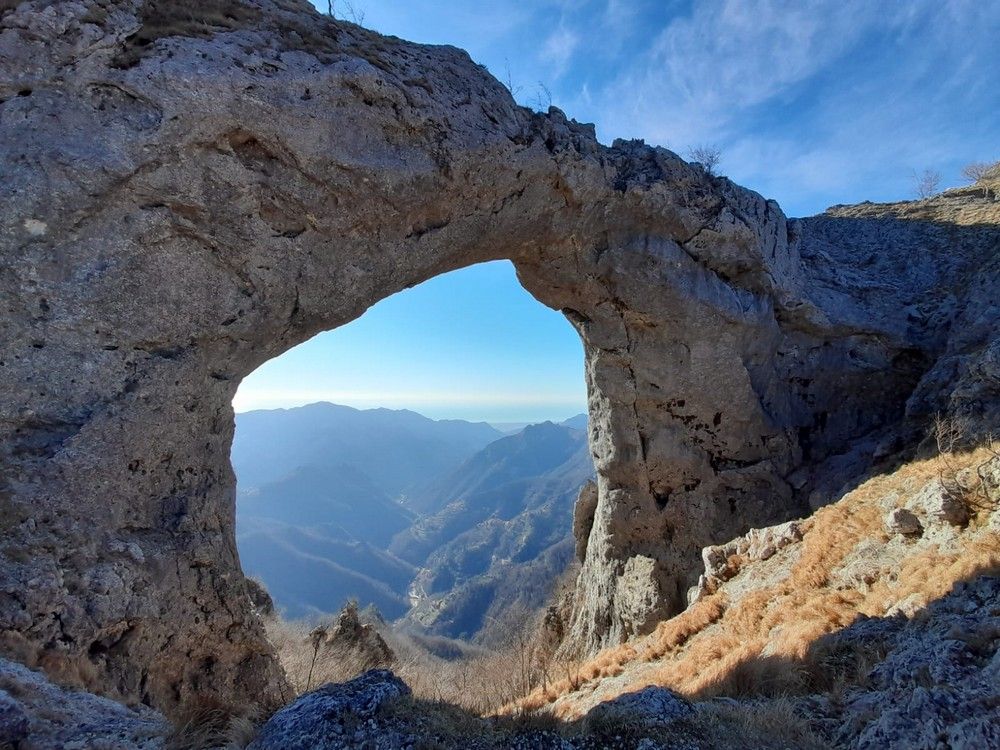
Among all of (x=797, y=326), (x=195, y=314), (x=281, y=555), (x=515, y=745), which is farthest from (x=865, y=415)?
(x=281, y=555)

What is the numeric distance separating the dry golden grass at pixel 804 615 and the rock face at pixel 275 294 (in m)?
3.04

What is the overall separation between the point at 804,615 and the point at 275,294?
9887 mm

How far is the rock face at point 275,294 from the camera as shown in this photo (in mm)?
6480

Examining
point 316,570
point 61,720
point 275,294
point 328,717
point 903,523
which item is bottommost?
point 316,570

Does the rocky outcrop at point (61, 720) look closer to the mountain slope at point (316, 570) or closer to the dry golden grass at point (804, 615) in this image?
the dry golden grass at point (804, 615)

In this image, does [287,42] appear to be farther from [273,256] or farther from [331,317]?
[331,317]

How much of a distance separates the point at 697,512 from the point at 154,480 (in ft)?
44.2

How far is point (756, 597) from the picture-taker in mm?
9461

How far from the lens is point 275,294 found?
8773 millimetres

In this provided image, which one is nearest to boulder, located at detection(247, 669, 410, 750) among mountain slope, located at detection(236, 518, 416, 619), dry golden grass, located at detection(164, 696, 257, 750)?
dry golden grass, located at detection(164, 696, 257, 750)

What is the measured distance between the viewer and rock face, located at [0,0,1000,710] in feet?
21.3

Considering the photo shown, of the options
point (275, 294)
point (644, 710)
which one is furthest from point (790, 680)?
point (275, 294)

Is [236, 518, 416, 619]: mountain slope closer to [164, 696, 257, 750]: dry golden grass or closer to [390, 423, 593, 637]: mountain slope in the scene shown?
[390, 423, 593, 637]: mountain slope

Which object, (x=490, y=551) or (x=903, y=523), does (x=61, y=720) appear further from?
(x=490, y=551)
